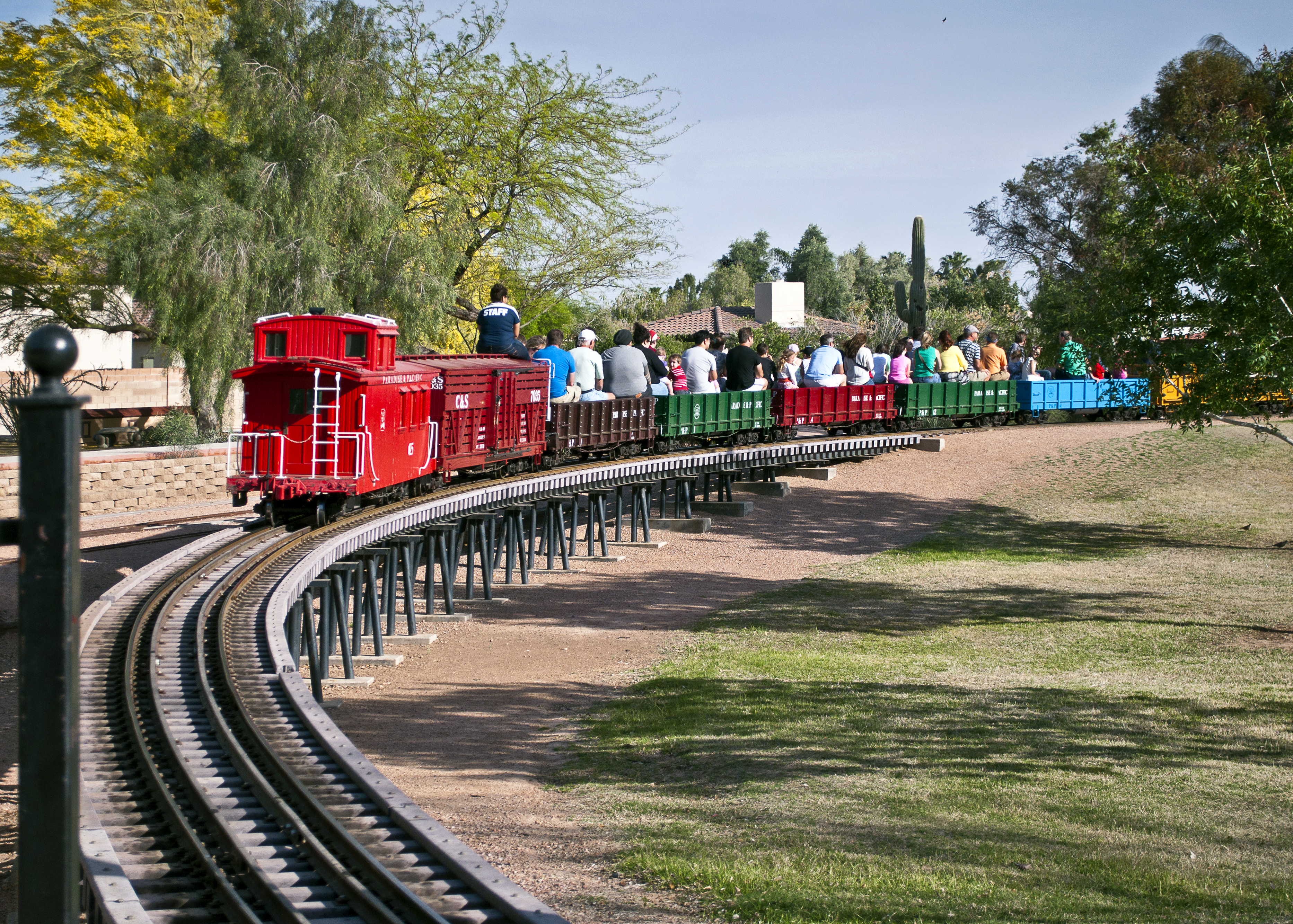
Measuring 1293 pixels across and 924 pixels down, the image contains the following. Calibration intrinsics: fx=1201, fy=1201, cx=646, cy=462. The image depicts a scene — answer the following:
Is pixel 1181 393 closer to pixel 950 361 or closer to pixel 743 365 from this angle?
pixel 743 365

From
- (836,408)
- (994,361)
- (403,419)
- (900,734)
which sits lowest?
(900,734)

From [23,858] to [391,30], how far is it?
32.1 m

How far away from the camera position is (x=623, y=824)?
28.7 feet

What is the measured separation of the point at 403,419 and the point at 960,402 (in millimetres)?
20246

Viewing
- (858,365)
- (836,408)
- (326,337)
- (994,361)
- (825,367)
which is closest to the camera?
(326,337)

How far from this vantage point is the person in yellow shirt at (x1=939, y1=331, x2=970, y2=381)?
29.8 metres

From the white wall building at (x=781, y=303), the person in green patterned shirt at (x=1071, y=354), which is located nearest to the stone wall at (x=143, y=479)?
the person in green patterned shirt at (x=1071, y=354)

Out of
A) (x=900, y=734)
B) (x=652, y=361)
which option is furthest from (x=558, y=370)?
(x=900, y=734)

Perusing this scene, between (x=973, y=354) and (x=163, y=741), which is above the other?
(x=973, y=354)

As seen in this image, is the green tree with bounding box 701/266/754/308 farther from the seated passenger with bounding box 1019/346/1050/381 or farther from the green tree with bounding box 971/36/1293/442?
the green tree with bounding box 971/36/1293/442

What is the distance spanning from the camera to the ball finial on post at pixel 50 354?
2430 millimetres

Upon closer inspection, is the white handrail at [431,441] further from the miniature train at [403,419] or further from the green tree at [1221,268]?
the green tree at [1221,268]

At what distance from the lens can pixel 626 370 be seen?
22016mm

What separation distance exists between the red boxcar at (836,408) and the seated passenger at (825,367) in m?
0.18
